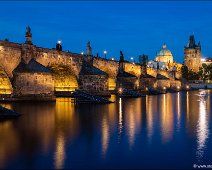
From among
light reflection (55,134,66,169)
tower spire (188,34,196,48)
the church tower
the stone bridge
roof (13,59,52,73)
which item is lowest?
light reflection (55,134,66,169)

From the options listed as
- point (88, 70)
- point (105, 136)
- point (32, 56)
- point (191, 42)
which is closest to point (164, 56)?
point (191, 42)

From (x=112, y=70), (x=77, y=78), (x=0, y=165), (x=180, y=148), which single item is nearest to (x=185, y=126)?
(x=180, y=148)

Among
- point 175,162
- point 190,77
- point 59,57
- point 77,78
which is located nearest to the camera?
point 175,162

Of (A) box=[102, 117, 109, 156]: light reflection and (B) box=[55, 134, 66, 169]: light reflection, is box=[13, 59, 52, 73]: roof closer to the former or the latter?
(A) box=[102, 117, 109, 156]: light reflection

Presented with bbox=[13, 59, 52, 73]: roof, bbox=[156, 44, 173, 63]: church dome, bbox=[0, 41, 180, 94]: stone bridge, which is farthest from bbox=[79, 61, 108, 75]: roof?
bbox=[156, 44, 173, 63]: church dome

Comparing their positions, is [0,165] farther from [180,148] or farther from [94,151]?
[180,148]

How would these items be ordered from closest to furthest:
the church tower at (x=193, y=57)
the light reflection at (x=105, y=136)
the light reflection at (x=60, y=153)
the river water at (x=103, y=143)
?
1. the light reflection at (x=60, y=153)
2. the river water at (x=103, y=143)
3. the light reflection at (x=105, y=136)
4. the church tower at (x=193, y=57)

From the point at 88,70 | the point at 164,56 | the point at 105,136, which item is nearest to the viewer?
the point at 105,136

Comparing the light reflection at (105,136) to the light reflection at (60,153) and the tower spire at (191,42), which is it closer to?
the light reflection at (60,153)

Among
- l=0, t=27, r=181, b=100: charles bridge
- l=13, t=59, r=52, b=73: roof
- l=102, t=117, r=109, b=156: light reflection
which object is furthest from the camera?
l=13, t=59, r=52, b=73: roof

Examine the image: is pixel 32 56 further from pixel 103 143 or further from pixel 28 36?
pixel 103 143

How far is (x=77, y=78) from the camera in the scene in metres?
45.8

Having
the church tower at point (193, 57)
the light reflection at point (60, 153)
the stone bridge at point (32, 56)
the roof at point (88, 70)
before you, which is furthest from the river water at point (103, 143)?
the church tower at point (193, 57)

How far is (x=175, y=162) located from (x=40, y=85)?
2338cm
